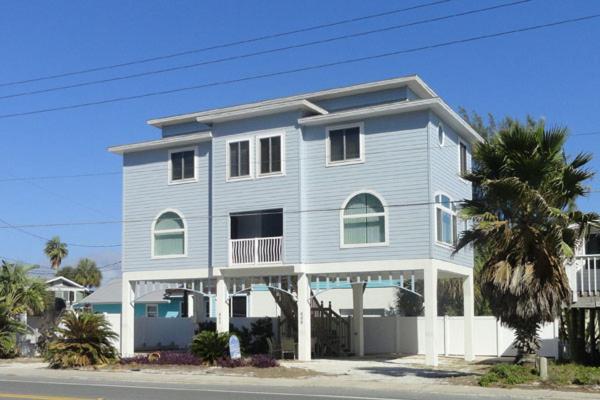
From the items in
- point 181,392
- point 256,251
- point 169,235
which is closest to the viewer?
point 181,392

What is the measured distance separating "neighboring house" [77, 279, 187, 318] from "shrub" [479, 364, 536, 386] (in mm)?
35678

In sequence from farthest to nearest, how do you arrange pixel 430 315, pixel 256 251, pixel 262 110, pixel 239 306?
pixel 239 306 < pixel 256 251 < pixel 262 110 < pixel 430 315

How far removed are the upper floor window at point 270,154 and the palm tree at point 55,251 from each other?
6225 centimetres

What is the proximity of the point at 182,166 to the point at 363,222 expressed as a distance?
28.4 feet

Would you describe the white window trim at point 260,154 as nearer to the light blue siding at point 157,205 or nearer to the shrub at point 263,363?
the light blue siding at point 157,205

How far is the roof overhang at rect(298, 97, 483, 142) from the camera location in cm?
2791

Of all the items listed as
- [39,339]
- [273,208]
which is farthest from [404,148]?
[39,339]

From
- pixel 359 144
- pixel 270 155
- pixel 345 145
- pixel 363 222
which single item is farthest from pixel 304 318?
pixel 359 144

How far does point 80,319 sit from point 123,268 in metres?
5.70

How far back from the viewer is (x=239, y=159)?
31484 mm

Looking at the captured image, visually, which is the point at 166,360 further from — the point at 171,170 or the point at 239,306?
the point at 239,306

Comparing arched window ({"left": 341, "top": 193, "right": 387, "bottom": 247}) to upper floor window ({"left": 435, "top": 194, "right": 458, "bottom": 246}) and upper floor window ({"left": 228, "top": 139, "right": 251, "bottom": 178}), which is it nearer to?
upper floor window ({"left": 435, "top": 194, "right": 458, "bottom": 246})

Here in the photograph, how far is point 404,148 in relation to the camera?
1120 inches

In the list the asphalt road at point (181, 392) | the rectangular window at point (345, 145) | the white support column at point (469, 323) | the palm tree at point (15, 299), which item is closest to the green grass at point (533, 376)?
the asphalt road at point (181, 392)
